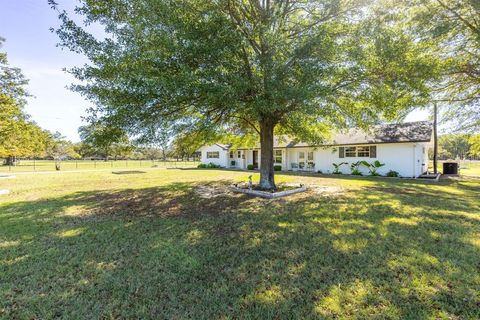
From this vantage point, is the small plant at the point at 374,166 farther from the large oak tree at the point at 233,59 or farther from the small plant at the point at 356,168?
the large oak tree at the point at 233,59

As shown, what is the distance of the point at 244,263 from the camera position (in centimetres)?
427

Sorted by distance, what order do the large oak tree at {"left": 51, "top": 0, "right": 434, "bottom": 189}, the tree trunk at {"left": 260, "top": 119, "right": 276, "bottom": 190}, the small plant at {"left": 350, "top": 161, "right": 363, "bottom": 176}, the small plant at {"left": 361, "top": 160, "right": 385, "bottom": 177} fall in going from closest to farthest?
the large oak tree at {"left": 51, "top": 0, "right": 434, "bottom": 189}
the tree trunk at {"left": 260, "top": 119, "right": 276, "bottom": 190}
the small plant at {"left": 361, "top": 160, "right": 385, "bottom": 177}
the small plant at {"left": 350, "top": 161, "right": 363, "bottom": 176}

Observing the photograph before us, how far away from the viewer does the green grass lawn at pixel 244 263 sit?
3078 millimetres

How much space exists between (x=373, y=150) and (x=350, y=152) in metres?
1.81

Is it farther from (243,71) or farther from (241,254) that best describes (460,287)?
(243,71)

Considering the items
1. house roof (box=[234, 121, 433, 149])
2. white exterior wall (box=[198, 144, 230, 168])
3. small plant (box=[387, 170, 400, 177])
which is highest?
house roof (box=[234, 121, 433, 149])

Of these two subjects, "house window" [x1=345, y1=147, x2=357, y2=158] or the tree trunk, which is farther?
"house window" [x1=345, y1=147, x2=357, y2=158]

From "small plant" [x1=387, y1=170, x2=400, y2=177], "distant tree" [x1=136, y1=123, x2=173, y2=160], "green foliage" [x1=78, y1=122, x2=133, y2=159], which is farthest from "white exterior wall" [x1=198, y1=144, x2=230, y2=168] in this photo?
"green foliage" [x1=78, y1=122, x2=133, y2=159]

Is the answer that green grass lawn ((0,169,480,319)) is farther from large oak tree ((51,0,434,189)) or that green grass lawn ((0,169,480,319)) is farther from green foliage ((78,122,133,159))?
large oak tree ((51,0,434,189))

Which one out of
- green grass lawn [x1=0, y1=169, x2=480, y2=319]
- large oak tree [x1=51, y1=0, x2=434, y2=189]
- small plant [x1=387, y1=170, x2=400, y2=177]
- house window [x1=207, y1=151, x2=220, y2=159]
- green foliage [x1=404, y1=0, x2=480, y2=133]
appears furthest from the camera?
house window [x1=207, y1=151, x2=220, y2=159]

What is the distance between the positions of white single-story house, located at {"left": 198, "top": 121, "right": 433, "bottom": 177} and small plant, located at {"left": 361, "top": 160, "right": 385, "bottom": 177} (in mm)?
264

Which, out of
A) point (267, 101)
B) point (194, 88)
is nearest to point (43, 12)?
point (194, 88)

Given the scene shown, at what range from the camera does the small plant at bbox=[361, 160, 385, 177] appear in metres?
18.8

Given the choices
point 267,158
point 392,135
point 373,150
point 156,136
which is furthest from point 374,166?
point 156,136
